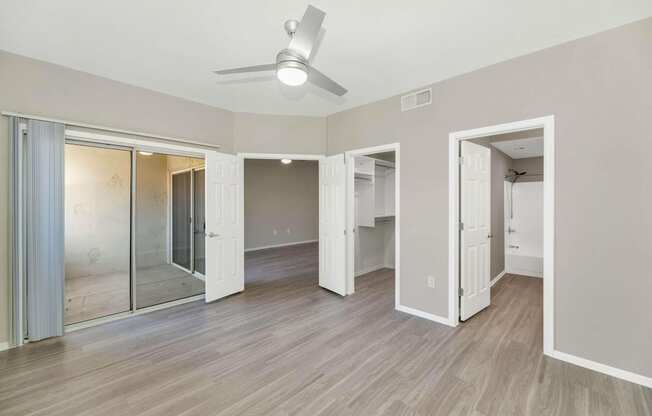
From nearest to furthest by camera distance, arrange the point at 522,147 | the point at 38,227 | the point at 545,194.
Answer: the point at 545,194, the point at 38,227, the point at 522,147

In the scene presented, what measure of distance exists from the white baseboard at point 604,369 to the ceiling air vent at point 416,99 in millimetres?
2879

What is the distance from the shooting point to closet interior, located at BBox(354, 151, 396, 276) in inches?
209

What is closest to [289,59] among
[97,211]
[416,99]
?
[416,99]

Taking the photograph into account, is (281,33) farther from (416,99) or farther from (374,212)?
(374,212)

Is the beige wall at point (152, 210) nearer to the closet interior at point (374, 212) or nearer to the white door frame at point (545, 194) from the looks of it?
the closet interior at point (374, 212)

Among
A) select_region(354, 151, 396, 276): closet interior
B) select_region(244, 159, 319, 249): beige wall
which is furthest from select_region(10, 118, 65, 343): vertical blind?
select_region(244, 159, 319, 249): beige wall

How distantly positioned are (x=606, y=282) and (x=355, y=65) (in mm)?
3004

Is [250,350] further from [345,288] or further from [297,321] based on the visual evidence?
[345,288]

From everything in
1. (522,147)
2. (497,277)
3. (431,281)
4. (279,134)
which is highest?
(279,134)

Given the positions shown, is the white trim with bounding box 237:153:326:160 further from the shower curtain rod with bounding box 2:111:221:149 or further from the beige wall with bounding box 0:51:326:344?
the shower curtain rod with bounding box 2:111:221:149

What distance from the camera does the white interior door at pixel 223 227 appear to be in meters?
3.93

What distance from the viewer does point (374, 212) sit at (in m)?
5.39

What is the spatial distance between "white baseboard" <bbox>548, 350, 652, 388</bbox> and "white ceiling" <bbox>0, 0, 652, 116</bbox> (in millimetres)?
2800

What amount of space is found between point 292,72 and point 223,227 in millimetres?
2843
